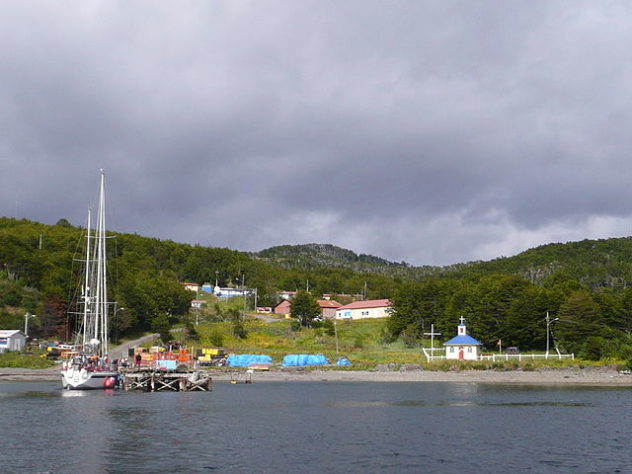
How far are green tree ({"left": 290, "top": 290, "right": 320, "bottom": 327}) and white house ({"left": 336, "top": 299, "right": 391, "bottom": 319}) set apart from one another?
23.8 m

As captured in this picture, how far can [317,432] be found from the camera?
40.2m

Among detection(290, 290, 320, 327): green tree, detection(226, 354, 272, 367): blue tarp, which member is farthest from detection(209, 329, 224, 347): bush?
detection(290, 290, 320, 327): green tree

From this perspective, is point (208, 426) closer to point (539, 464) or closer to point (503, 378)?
point (539, 464)

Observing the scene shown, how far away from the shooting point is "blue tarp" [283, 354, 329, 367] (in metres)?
97.1

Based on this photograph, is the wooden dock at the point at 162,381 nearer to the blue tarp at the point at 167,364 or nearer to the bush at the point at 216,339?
the blue tarp at the point at 167,364

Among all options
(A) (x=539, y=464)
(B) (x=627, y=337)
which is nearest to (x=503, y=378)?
(B) (x=627, y=337)

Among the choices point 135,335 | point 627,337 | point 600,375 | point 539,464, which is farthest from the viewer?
point 135,335

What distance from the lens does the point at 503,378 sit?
8662 cm

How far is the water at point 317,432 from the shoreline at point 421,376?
18634 mm

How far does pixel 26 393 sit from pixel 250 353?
4268 cm

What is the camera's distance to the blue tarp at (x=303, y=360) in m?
97.1

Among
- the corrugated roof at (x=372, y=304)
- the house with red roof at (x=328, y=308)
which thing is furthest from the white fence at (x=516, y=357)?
the house with red roof at (x=328, y=308)

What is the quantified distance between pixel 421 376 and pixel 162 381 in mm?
31384

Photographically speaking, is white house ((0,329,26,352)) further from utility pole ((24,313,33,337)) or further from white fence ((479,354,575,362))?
white fence ((479,354,575,362))
